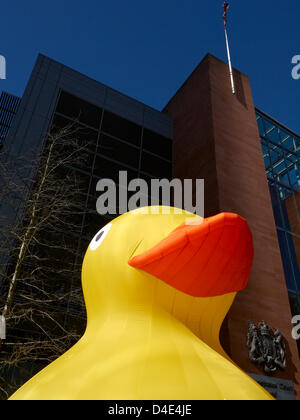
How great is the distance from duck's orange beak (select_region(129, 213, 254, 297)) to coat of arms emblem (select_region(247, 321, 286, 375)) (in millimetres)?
7514

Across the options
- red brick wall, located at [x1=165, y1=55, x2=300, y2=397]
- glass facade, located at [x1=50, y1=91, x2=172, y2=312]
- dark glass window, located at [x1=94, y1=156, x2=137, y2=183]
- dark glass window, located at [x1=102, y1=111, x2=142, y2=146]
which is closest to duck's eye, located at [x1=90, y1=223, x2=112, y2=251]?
red brick wall, located at [x1=165, y1=55, x2=300, y2=397]

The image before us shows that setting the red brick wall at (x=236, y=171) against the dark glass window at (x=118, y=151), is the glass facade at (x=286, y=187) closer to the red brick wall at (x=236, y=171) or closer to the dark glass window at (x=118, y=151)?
the red brick wall at (x=236, y=171)

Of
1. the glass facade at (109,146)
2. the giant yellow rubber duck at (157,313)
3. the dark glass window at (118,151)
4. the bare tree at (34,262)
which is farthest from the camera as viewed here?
the dark glass window at (118,151)

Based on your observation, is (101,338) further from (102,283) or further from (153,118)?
(153,118)

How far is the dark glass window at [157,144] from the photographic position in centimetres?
1558

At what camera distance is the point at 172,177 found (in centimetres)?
1541

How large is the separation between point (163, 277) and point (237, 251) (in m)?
0.60

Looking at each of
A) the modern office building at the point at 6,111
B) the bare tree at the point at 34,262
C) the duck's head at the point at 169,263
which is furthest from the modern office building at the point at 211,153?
the duck's head at the point at 169,263

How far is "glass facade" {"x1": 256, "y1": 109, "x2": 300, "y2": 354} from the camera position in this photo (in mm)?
13297

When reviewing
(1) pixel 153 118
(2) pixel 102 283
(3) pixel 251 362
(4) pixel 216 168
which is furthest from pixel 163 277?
(1) pixel 153 118

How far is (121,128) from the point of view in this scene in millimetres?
15156

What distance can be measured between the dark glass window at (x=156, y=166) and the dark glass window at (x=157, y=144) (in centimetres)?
36

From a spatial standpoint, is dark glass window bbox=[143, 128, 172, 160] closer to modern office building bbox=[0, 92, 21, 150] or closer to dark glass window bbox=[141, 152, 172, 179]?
dark glass window bbox=[141, 152, 172, 179]

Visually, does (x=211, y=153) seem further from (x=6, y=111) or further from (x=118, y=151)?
(x=6, y=111)
